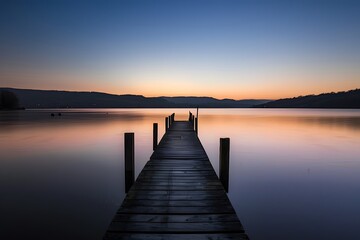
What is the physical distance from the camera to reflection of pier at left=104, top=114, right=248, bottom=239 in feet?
12.7

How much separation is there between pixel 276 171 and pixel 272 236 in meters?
6.83

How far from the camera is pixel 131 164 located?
7605 millimetres

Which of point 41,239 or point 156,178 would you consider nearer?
point 41,239

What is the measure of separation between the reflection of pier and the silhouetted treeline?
106m

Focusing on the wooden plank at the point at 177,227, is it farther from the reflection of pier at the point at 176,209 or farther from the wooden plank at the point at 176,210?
the wooden plank at the point at 176,210

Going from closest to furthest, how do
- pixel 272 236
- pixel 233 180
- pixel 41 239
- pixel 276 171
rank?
pixel 41 239, pixel 272 236, pixel 233 180, pixel 276 171

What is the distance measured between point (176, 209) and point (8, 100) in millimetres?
110283

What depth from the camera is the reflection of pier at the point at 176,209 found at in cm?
386

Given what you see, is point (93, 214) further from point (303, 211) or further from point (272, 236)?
point (303, 211)

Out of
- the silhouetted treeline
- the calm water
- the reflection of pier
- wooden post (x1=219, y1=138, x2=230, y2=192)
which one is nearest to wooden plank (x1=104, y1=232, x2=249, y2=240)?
the reflection of pier

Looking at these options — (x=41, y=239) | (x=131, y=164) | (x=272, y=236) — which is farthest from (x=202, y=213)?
(x=41, y=239)

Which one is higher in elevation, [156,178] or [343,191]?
[156,178]

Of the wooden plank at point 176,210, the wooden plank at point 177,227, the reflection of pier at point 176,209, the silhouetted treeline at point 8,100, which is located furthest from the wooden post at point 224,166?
the silhouetted treeline at point 8,100

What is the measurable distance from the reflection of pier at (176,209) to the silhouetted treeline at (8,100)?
106 meters
